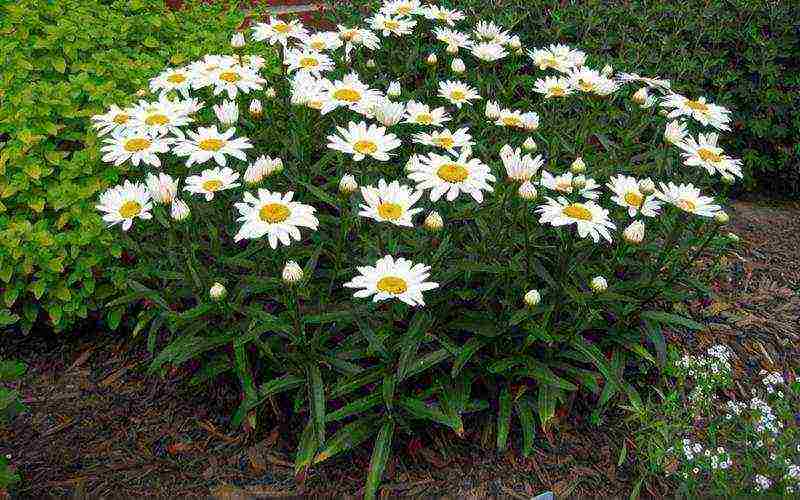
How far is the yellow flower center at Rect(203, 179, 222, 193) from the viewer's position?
2277 mm

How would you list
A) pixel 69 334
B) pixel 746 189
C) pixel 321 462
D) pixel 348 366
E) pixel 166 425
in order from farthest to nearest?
1. pixel 746 189
2. pixel 69 334
3. pixel 166 425
4. pixel 321 462
5. pixel 348 366

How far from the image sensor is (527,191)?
2.18 meters

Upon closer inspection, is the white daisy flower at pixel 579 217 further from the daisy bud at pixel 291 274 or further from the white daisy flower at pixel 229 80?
the white daisy flower at pixel 229 80

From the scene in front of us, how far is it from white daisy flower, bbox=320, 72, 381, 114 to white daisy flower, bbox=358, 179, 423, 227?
1.44ft

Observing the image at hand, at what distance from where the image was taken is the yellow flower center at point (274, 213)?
210 cm

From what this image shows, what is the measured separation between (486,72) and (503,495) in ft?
6.26

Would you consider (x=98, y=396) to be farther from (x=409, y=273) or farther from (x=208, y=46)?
(x=208, y=46)

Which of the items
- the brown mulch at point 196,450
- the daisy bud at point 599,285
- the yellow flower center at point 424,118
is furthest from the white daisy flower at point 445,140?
the brown mulch at point 196,450

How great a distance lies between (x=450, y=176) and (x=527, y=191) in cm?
26

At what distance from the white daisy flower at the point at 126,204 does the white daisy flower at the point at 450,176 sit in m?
0.88

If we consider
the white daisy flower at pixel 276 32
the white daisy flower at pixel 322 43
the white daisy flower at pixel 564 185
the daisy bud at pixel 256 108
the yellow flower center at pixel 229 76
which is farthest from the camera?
the white daisy flower at pixel 322 43

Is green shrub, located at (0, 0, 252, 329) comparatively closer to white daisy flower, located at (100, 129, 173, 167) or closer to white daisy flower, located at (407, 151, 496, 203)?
white daisy flower, located at (100, 129, 173, 167)

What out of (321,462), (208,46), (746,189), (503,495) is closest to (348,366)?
(321,462)

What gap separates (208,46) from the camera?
343cm
